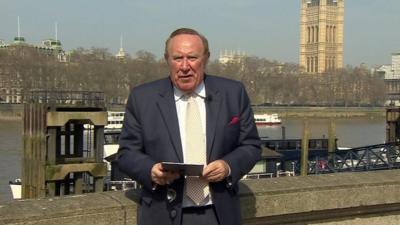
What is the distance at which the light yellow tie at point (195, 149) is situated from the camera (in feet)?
9.04

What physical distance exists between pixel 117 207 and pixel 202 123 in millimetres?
794

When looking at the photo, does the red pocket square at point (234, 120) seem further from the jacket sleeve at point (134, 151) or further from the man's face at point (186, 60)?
the jacket sleeve at point (134, 151)

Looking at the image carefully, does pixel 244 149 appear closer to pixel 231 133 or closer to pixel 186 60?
pixel 231 133

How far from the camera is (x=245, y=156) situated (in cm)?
282

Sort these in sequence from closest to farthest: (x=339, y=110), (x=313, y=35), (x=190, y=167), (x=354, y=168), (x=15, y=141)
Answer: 1. (x=190, y=167)
2. (x=354, y=168)
3. (x=15, y=141)
4. (x=339, y=110)
5. (x=313, y=35)

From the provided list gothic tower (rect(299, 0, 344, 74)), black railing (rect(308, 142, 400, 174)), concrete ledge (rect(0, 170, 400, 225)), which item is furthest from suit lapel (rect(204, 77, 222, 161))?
gothic tower (rect(299, 0, 344, 74))

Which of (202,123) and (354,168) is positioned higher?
(202,123)

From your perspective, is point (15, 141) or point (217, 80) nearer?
point (217, 80)

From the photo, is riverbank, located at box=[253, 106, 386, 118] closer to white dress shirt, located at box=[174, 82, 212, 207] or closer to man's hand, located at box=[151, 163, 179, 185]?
white dress shirt, located at box=[174, 82, 212, 207]

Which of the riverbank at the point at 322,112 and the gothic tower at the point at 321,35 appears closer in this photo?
the riverbank at the point at 322,112

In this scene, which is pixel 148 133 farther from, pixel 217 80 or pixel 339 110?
pixel 339 110

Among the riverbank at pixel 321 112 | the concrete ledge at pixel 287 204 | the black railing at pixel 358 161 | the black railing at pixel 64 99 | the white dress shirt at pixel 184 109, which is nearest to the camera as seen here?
the white dress shirt at pixel 184 109

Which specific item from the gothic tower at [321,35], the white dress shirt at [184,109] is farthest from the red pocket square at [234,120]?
the gothic tower at [321,35]

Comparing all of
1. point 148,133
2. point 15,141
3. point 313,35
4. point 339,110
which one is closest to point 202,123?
point 148,133
